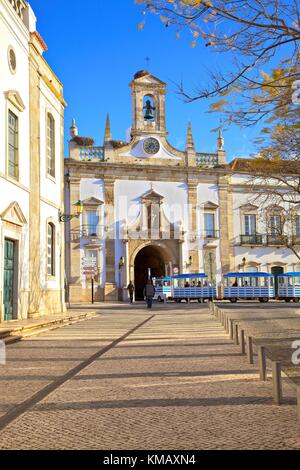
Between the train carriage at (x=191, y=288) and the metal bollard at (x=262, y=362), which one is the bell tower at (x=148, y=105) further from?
the metal bollard at (x=262, y=362)

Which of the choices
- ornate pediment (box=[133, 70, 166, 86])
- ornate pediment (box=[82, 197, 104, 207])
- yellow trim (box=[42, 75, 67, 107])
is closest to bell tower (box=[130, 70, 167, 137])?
ornate pediment (box=[133, 70, 166, 86])

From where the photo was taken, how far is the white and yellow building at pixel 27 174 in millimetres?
16297

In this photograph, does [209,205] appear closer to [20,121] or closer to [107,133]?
[107,133]

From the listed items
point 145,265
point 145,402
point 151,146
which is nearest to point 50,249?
point 145,402

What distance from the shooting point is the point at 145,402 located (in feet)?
19.5

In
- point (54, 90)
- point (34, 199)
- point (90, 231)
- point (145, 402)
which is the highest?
point (54, 90)

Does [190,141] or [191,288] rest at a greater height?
[190,141]

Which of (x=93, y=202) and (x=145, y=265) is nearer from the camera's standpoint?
(x=93, y=202)

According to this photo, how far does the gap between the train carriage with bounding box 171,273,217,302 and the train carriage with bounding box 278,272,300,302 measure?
4690 millimetres

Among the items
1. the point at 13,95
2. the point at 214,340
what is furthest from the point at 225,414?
the point at 13,95

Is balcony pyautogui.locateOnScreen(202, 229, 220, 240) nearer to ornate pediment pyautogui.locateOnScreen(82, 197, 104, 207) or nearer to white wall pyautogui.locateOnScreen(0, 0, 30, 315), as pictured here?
ornate pediment pyautogui.locateOnScreen(82, 197, 104, 207)

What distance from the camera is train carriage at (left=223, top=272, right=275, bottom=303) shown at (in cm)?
3709

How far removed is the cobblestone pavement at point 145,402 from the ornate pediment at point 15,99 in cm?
867

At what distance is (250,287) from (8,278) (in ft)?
77.8
